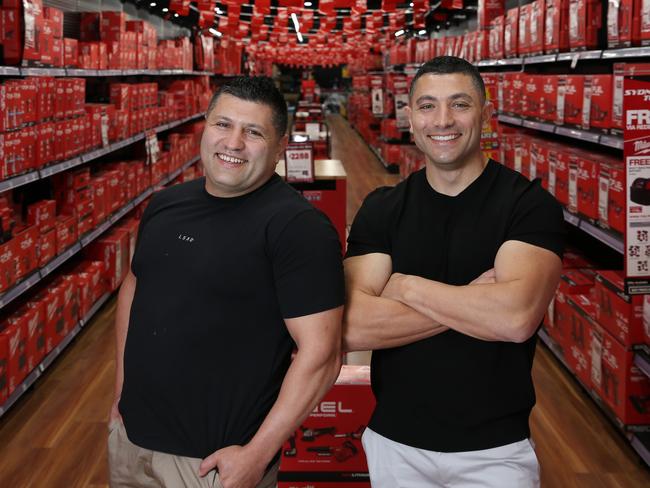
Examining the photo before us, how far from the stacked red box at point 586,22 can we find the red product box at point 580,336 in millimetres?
1470

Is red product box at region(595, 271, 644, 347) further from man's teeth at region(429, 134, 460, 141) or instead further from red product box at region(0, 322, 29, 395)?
red product box at region(0, 322, 29, 395)

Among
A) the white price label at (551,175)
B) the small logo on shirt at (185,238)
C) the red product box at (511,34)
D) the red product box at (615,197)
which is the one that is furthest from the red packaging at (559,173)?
the small logo on shirt at (185,238)

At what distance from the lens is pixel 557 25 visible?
4656mm

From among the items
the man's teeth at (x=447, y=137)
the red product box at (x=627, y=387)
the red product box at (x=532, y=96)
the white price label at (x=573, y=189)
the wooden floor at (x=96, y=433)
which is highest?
the red product box at (x=532, y=96)

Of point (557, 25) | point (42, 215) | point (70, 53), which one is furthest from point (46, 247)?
point (557, 25)

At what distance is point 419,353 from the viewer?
68.6 inches

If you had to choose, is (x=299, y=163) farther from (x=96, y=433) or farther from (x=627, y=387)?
(x=627, y=387)

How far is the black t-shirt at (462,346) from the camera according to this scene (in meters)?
1.69

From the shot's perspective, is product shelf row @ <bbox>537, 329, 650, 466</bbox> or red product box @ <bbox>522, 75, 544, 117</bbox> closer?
product shelf row @ <bbox>537, 329, 650, 466</bbox>

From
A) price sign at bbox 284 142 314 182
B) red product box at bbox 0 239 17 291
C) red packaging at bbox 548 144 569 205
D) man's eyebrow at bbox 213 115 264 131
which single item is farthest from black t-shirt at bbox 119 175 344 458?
red packaging at bbox 548 144 569 205

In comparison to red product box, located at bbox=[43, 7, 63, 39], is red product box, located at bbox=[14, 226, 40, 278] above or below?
below

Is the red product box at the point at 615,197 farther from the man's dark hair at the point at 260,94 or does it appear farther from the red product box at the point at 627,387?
the man's dark hair at the point at 260,94

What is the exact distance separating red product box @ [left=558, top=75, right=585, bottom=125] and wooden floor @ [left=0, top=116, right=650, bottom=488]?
5.10ft

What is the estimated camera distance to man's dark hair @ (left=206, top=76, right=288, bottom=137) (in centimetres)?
173
